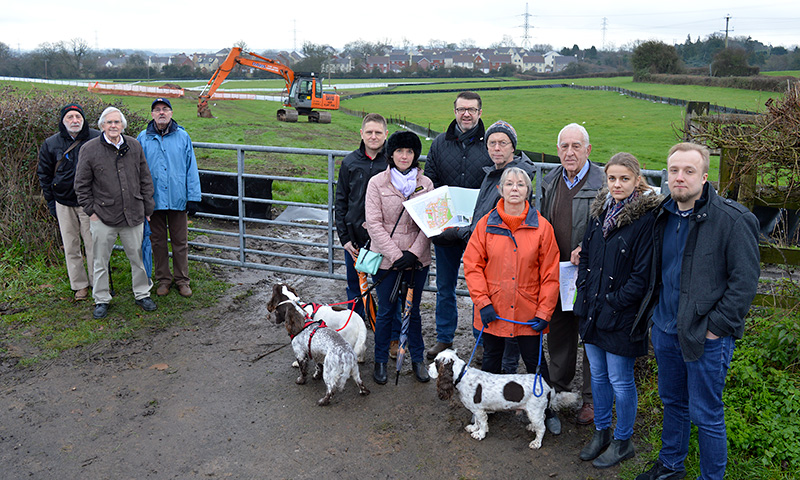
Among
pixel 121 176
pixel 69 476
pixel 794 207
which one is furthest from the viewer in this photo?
pixel 121 176

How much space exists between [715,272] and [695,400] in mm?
779

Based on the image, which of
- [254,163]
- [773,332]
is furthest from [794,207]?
[254,163]

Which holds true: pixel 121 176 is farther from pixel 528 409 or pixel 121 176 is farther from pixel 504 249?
pixel 528 409

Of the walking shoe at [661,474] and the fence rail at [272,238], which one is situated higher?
the fence rail at [272,238]

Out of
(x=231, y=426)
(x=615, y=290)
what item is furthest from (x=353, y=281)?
(x=615, y=290)

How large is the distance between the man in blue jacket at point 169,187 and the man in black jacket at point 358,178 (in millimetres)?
2195

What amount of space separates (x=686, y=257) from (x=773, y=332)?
1.98m

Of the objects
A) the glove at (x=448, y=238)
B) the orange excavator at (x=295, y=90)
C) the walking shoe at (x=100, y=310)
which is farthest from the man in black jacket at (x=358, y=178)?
the orange excavator at (x=295, y=90)

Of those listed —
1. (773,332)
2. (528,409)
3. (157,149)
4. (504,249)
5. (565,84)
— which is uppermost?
(565,84)

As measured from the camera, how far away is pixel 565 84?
70.7 metres

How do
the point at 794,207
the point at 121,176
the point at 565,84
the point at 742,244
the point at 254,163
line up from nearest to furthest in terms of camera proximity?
the point at 742,244
the point at 794,207
the point at 121,176
the point at 254,163
the point at 565,84

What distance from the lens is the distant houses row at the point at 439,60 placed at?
120 m

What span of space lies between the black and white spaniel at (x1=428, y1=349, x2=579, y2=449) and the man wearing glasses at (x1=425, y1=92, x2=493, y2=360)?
1.21 metres

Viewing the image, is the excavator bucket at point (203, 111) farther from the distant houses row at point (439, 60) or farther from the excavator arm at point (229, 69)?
the distant houses row at point (439, 60)
